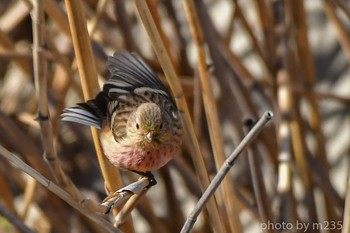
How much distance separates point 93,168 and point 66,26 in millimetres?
1529

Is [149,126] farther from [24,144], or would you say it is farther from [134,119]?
[24,144]

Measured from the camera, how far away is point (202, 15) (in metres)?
2.65

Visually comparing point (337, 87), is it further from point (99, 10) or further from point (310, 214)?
point (99, 10)

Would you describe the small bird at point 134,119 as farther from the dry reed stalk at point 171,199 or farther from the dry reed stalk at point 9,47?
the dry reed stalk at point 171,199

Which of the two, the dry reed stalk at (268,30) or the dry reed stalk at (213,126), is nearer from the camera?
the dry reed stalk at (213,126)

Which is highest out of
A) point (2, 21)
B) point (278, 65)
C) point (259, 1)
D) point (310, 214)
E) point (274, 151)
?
point (2, 21)

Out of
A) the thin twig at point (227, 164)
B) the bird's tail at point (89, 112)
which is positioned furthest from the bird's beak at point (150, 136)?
the thin twig at point (227, 164)

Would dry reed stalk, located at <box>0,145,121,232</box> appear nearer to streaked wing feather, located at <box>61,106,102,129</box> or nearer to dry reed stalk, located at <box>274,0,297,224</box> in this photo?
streaked wing feather, located at <box>61,106,102,129</box>

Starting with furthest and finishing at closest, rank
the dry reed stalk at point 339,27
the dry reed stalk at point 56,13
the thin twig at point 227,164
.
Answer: the dry reed stalk at point 339,27
the dry reed stalk at point 56,13
the thin twig at point 227,164

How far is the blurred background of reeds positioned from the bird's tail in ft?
0.18

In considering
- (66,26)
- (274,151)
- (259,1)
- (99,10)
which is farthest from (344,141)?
(66,26)

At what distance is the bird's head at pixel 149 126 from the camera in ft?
6.97

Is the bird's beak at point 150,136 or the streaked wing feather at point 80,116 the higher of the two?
the streaked wing feather at point 80,116

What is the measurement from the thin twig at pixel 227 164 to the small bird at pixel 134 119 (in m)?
0.50
